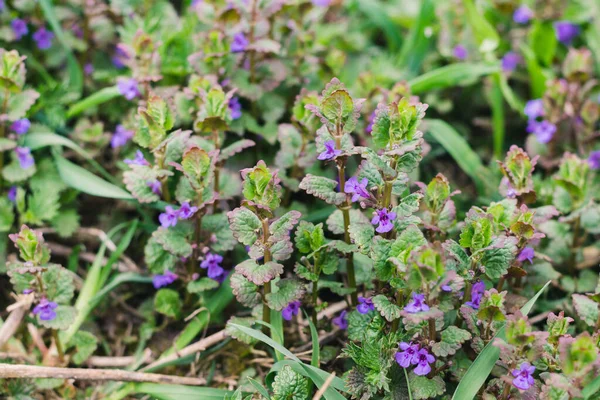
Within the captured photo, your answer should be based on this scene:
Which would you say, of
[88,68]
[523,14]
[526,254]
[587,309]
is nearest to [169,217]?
[526,254]

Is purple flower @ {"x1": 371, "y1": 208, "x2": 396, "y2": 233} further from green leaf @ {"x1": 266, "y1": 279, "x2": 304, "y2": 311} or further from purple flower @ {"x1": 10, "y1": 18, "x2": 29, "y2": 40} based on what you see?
purple flower @ {"x1": 10, "y1": 18, "x2": 29, "y2": 40}

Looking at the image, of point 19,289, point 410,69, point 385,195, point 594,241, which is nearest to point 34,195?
point 19,289

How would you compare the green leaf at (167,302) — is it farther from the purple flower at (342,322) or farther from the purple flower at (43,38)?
the purple flower at (43,38)

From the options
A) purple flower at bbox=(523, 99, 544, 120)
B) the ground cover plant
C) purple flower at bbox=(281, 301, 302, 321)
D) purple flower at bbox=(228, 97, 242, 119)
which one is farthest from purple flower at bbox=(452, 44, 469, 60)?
purple flower at bbox=(281, 301, 302, 321)

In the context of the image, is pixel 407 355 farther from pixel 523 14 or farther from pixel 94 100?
pixel 523 14

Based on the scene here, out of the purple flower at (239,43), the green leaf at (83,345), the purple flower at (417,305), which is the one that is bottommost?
the green leaf at (83,345)

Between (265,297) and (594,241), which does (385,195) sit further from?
(594,241)

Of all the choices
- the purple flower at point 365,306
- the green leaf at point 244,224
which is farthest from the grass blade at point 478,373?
the green leaf at point 244,224
